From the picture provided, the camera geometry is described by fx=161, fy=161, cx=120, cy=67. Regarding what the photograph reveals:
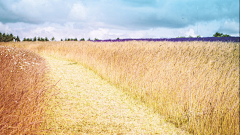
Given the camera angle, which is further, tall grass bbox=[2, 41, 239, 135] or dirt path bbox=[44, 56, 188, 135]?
dirt path bbox=[44, 56, 188, 135]

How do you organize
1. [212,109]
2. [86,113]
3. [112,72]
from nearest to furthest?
1. [212,109]
2. [86,113]
3. [112,72]

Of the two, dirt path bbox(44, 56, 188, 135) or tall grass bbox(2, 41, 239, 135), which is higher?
tall grass bbox(2, 41, 239, 135)

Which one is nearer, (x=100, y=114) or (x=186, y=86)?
(x=186, y=86)

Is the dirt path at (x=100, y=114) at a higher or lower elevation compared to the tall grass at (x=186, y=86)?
lower

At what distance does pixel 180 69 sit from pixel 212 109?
1690 mm

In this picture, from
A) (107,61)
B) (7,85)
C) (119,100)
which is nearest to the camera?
(7,85)

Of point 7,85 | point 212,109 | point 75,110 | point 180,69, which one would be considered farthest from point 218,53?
point 7,85

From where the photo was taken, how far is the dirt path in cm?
Answer: 310

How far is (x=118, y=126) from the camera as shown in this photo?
10.8 feet

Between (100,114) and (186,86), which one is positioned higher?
(186,86)

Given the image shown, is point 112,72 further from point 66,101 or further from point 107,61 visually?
point 66,101

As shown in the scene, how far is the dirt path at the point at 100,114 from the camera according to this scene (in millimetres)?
3104

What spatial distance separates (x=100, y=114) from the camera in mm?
3811

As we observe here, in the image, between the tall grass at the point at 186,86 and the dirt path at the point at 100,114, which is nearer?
the tall grass at the point at 186,86
